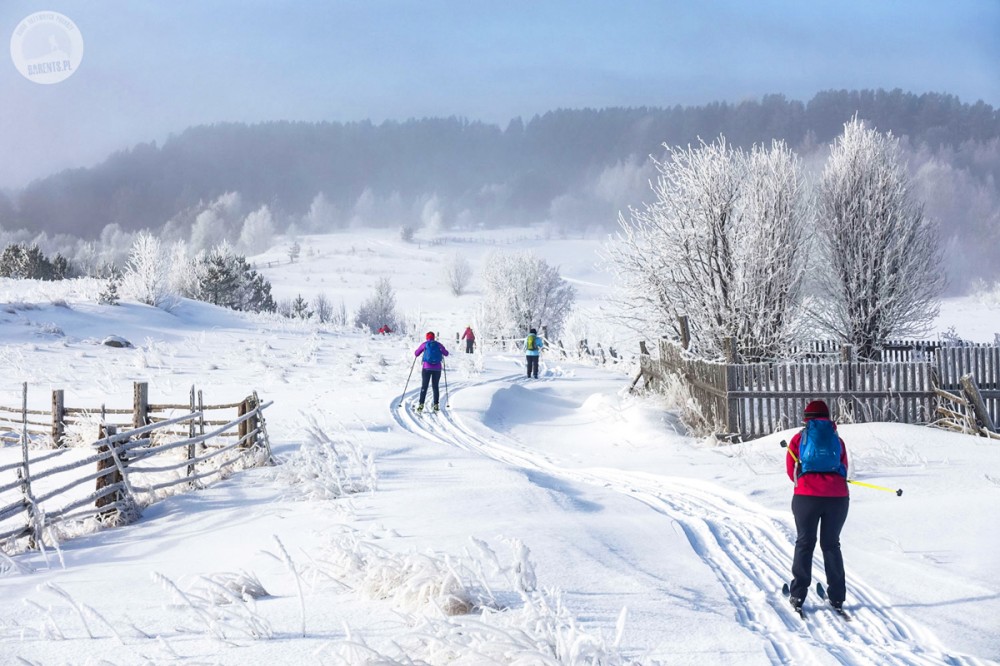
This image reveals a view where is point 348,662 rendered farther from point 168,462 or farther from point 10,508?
Answer: point 168,462

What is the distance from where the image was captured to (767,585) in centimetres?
600

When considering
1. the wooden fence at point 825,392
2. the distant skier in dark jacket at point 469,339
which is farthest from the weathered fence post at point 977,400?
the distant skier in dark jacket at point 469,339

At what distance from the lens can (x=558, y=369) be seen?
95.0ft

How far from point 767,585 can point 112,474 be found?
297 inches

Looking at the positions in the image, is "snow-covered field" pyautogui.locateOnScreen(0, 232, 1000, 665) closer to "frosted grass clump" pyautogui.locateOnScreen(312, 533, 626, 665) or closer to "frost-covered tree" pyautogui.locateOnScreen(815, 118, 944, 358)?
"frosted grass clump" pyautogui.locateOnScreen(312, 533, 626, 665)

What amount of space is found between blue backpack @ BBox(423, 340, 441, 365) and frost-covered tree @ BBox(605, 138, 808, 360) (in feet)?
19.3

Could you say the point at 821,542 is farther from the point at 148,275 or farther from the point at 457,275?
the point at 457,275

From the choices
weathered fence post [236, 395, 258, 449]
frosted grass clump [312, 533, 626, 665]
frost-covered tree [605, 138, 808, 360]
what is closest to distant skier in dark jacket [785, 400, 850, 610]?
frosted grass clump [312, 533, 626, 665]

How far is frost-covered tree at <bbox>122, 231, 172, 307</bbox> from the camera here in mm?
40312

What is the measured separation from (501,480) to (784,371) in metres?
7.19

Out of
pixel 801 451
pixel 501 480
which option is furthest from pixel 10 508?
pixel 801 451

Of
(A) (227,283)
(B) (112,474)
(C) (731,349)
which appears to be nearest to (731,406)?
(C) (731,349)

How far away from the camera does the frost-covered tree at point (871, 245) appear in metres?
19.8

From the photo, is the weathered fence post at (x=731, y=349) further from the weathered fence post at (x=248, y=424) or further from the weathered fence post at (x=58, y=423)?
the weathered fence post at (x=58, y=423)
